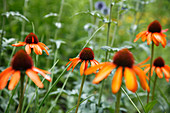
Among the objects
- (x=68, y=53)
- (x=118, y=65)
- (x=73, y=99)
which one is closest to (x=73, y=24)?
(x=68, y=53)

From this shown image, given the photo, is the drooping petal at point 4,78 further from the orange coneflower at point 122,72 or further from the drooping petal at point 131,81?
the drooping petal at point 131,81

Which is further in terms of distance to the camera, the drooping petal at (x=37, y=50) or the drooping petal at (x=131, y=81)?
the drooping petal at (x=37, y=50)

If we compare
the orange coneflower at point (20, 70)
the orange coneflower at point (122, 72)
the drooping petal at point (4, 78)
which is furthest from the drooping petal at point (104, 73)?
the drooping petal at point (4, 78)

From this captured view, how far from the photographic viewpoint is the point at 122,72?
517 millimetres

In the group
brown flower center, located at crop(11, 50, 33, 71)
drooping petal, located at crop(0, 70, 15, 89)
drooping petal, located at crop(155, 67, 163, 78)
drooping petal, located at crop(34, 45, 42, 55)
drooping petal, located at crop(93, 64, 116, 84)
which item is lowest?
drooping petal, located at crop(155, 67, 163, 78)

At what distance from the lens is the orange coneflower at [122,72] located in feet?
1.41

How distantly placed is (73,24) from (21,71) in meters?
2.30

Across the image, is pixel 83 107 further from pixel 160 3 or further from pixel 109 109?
pixel 160 3

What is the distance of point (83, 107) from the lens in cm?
89

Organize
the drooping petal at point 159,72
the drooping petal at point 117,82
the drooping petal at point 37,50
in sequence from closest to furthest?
the drooping petal at point 117,82
the drooping petal at point 37,50
the drooping petal at point 159,72

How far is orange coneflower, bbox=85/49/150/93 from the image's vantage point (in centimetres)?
43

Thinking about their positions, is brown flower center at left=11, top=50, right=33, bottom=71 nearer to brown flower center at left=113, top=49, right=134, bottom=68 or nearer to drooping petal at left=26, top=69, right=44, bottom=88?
drooping petal at left=26, top=69, right=44, bottom=88

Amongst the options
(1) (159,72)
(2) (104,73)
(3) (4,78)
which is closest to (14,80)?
(3) (4,78)

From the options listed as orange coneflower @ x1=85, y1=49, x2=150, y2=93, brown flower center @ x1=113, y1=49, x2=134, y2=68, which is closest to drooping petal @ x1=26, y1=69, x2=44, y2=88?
orange coneflower @ x1=85, y1=49, x2=150, y2=93
